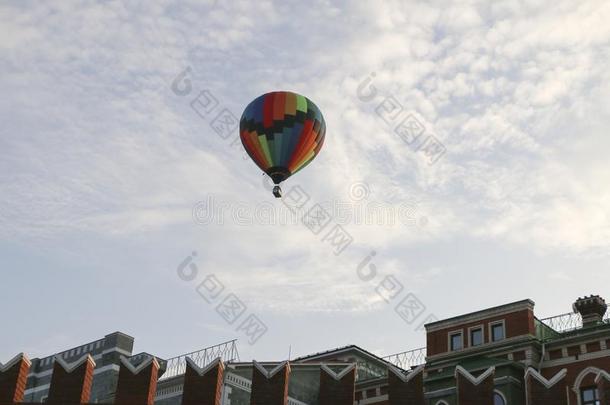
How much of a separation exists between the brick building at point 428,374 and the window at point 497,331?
0.17 ft

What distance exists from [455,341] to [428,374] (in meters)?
2.45

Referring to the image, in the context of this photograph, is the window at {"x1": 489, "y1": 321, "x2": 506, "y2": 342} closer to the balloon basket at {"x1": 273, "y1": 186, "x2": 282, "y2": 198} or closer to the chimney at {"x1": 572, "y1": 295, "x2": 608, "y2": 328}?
the chimney at {"x1": 572, "y1": 295, "x2": 608, "y2": 328}

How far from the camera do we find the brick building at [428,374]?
23375 millimetres

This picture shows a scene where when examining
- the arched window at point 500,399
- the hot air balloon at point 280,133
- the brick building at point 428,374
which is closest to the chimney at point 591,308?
the brick building at point 428,374

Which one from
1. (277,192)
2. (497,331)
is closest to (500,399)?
(497,331)

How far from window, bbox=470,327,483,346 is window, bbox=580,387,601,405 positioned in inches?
258

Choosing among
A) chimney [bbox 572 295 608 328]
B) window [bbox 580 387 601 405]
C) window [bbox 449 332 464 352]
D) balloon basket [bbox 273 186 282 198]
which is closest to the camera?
window [bbox 580 387 601 405]

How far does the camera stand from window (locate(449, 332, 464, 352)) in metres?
46.9

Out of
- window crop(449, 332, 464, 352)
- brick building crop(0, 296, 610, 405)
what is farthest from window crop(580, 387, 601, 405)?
window crop(449, 332, 464, 352)

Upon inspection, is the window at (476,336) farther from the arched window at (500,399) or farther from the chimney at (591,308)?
the arched window at (500,399)

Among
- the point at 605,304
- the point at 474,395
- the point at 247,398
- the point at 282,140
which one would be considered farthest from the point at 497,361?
the point at 474,395

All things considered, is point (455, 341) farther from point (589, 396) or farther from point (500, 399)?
point (589, 396)

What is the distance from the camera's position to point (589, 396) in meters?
40.5

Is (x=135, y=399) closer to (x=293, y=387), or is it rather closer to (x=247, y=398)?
(x=247, y=398)
